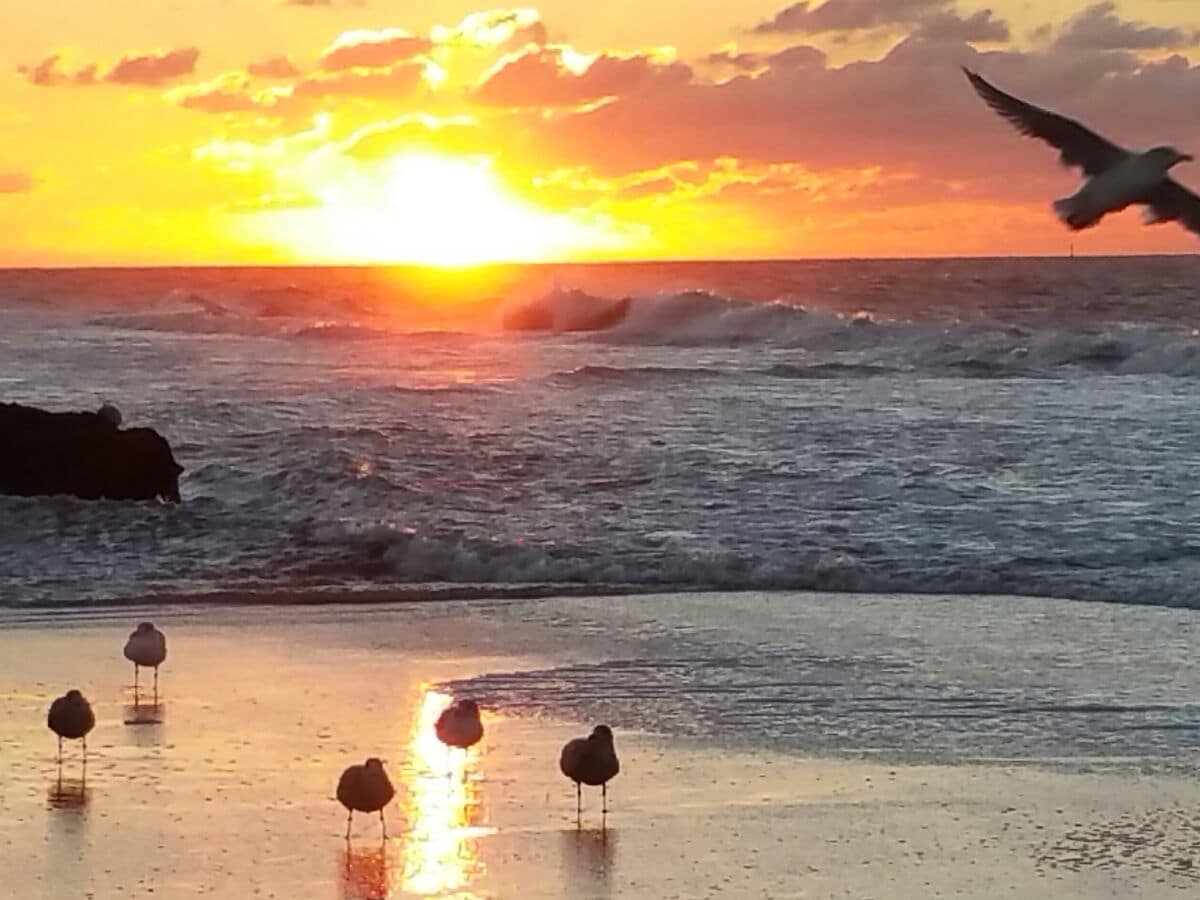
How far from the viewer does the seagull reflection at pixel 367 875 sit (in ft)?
20.4

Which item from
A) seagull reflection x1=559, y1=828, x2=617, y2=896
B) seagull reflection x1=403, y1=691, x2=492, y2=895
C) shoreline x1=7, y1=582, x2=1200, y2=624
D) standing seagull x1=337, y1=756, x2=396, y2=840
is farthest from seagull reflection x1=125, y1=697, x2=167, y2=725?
shoreline x1=7, y1=582, x2=1200, y2=624

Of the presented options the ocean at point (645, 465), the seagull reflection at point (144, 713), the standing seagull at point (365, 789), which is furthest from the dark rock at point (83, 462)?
the standing seagull at point (365, 789)

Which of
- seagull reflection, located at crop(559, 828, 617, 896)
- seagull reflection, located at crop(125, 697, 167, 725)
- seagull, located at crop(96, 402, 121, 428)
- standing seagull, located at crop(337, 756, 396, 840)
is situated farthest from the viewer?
seagull, located at crop(96, 402, 121, 428)

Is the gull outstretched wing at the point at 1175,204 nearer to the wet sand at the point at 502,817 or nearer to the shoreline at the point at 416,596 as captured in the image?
the wet sand at the point at 502,817

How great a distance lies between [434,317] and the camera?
203ft

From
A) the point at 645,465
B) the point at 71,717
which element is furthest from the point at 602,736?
the point at 645,465

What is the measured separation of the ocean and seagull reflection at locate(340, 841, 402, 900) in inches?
256

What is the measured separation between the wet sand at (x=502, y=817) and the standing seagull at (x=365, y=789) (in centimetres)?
13

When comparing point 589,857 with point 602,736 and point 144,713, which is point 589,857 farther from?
point 144,713

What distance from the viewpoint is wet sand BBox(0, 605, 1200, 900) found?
253 inches

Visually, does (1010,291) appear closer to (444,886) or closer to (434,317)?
(434,317)

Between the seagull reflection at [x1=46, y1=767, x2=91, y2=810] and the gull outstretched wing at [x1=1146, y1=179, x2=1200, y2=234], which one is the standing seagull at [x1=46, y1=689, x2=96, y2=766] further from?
the gull outstretched wing at [x1=1146, y1=179, x2=1200, y2=234]

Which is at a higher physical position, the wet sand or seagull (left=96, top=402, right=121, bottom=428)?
seagull (left=96, top=402, right=121, bottom=428)

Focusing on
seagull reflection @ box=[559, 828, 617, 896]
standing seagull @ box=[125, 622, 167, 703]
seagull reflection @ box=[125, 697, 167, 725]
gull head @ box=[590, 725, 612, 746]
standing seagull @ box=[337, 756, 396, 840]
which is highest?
standing seagull @ box=[125, 622, 167, 703]
